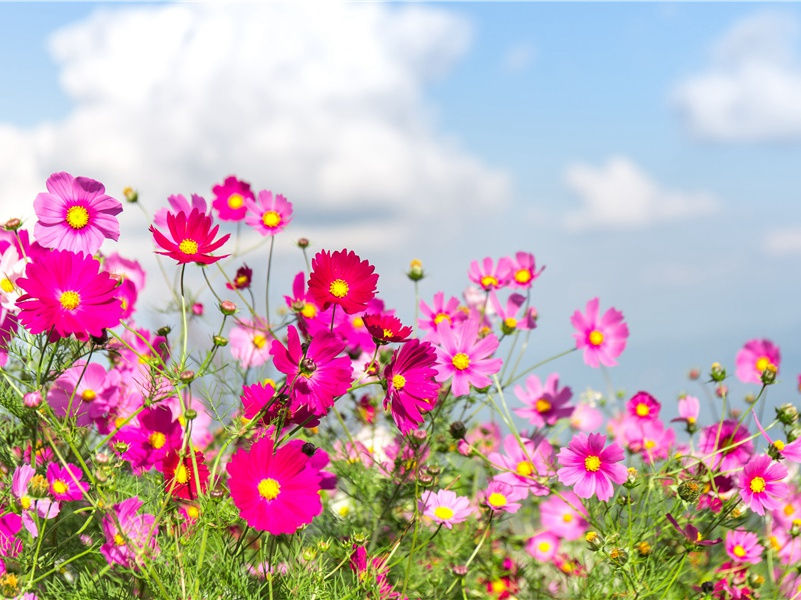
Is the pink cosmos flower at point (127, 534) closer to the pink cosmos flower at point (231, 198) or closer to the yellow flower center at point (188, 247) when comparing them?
the yellow flower center at point (188, 247)

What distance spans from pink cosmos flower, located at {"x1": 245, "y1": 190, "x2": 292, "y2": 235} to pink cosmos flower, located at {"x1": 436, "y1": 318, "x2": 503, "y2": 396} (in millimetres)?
507

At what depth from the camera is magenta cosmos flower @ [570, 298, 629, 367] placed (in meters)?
1.95

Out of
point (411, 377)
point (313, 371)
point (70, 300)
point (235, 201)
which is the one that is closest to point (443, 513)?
point (411, 377)

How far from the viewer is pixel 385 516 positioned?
165 centimetres

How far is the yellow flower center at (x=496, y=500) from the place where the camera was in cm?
151

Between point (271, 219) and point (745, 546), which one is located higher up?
point (271, 219)

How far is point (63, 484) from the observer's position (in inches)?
47.7

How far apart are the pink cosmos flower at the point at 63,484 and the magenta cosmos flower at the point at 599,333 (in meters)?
1.16

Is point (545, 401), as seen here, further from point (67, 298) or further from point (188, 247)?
point (67, 298)

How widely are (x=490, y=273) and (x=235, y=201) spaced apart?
0.63 m

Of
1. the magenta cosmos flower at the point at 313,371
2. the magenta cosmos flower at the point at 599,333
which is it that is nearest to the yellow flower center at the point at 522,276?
the magenta cosmos flower at the point at 599,333

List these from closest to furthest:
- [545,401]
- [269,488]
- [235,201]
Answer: [269,488]
[235,201]
[545,401]

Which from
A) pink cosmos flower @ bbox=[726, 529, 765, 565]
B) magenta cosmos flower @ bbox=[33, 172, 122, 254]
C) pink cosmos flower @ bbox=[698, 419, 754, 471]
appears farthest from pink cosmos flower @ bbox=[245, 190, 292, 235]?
pink cosmos flower @ bbox=[726, 529, 765, 565]

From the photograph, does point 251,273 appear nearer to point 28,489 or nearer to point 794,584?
point 28,489
